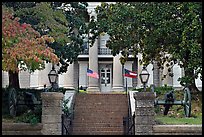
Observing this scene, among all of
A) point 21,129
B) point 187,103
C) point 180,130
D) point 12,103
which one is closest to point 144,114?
point 180,130

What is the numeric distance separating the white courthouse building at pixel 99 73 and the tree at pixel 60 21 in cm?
1004

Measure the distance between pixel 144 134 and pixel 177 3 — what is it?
901 centimetres

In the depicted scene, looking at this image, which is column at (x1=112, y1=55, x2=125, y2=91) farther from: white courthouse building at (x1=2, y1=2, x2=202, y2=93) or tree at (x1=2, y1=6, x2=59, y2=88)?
tree at (x1=2, y1=6, x2=59, y2=88)

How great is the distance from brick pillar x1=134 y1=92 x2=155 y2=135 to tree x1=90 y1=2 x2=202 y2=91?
599cm

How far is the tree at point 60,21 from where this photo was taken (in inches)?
621

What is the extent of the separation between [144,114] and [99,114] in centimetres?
A: 518

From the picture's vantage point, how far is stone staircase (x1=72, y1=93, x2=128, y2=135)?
15961 mm

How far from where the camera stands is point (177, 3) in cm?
1994

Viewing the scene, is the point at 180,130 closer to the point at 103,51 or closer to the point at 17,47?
the point at 17,47

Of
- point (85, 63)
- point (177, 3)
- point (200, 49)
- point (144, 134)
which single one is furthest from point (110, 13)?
point (85, 63)

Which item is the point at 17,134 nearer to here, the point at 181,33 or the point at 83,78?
the point at 181,33

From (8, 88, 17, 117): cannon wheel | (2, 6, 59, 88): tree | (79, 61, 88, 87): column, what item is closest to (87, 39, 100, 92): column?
(79, 61, 88, 87): column

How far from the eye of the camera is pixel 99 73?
38125mm

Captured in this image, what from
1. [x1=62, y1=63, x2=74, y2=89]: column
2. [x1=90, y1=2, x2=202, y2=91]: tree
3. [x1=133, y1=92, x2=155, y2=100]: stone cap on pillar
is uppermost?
[x1=90, y1=2, x2=202, y2=91]: tree
